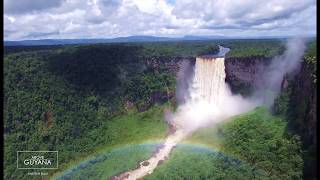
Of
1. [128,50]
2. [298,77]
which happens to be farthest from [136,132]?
[298,77]

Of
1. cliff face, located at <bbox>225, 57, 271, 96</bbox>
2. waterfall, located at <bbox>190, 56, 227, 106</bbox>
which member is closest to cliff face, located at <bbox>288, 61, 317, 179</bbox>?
cliff face, located at <bbox>225, 57, 271, 96</bbox>

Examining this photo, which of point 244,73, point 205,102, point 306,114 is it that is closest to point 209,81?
point 205,102

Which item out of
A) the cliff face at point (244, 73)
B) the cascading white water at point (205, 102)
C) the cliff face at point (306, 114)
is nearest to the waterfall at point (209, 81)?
the cascading white water at point (205, 102)

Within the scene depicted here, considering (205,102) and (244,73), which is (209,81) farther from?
(244,73)

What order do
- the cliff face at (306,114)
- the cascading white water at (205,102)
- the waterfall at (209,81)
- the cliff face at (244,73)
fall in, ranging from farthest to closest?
the waterfall at (209,81), the cliff face at (244,73), the cascading white water at (205,102), the cliff face at (306,114)

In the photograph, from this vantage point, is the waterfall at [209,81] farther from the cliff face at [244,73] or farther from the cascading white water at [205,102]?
the cliff face at [244,73]

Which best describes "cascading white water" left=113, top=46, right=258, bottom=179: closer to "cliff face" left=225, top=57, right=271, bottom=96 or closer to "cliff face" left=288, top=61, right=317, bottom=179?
"cliff face" left=225, top=57, right=271, bottom=96
